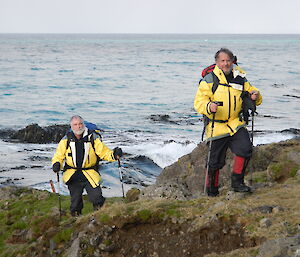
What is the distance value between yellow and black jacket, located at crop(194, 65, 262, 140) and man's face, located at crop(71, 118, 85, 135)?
2365 millimetres

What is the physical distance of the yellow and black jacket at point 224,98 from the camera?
789 centimetres

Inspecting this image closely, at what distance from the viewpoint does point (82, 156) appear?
904 cm

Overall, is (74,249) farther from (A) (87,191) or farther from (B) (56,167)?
(A) (87,191)

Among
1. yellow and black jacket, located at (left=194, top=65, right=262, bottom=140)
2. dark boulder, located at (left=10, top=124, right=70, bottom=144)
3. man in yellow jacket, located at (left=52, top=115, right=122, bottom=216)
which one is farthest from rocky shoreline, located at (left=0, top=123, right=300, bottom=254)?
dark boulder, located at (left=10, top=124, right=70, bottom=144)

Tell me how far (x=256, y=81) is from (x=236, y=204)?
51.2m

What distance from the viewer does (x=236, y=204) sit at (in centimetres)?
771

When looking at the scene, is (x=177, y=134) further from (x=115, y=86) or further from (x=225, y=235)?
(x=115, y=86)

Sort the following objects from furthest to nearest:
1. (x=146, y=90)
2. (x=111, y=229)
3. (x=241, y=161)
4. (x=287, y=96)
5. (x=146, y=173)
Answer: (x=146, y=90), (x=287, y=96), (x=146, y=173), (x=241, y=161), (x=111, y=229)

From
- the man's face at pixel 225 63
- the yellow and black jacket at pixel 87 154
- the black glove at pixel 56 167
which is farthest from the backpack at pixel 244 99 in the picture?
the black glove at pixel 56 167

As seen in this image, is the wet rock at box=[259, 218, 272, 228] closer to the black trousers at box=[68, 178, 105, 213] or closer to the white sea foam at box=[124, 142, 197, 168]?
the black trousers at box=[68, 178, 105, 213]

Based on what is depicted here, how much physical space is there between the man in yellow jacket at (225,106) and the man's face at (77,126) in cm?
232

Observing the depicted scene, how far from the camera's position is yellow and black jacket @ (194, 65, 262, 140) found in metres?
7.89

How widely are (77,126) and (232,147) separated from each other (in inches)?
117

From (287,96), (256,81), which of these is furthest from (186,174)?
(256,81)
